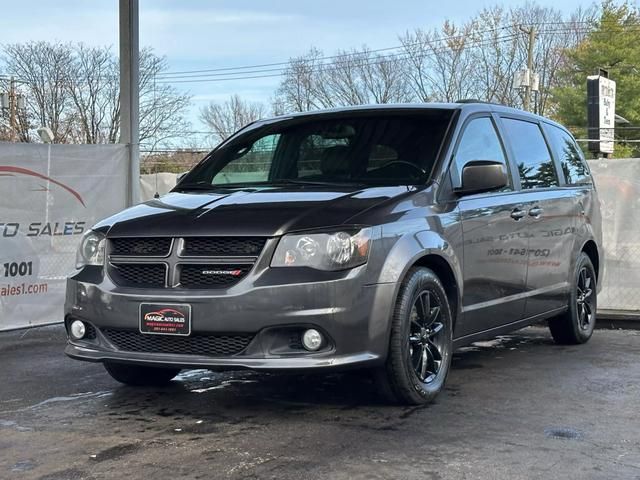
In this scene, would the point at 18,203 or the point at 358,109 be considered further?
the point at 18,203

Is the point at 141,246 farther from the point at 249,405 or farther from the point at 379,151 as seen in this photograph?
the point at 379,151

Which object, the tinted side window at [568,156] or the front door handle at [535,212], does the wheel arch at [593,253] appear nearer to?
the tinted side window at [568,156]

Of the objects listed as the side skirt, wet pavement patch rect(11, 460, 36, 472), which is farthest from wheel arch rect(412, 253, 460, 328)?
wet pavement patch rect(11, 460, 36, 472)

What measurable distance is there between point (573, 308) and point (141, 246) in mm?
3931

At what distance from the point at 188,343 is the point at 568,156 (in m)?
4.24

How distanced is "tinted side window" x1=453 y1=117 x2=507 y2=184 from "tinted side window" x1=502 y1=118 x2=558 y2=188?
26 centimetres

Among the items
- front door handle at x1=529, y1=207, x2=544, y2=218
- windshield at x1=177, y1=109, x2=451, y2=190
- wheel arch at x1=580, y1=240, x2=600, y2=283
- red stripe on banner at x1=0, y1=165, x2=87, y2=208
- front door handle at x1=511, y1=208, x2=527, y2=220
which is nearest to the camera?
windshield at x1=177, y1=109, x2=451, y2=190

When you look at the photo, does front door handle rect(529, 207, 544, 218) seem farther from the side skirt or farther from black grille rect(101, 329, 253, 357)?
black grille rect(101, 329, 253, 357)

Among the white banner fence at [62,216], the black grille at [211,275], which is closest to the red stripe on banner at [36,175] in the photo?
the white banner fence at [62,216]

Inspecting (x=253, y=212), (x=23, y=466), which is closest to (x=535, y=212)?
(x=253, y=212)

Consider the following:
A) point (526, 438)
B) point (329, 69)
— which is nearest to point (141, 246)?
point (526, 438)

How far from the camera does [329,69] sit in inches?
1838

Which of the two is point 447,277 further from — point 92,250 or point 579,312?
point 579,312

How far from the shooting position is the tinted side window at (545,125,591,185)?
277 inches
